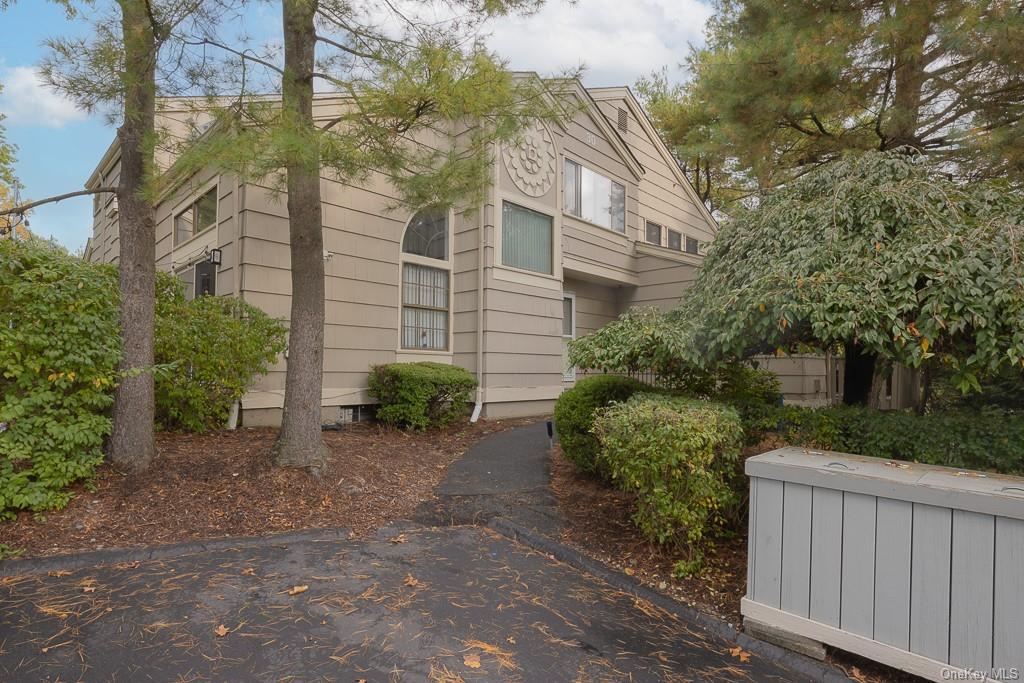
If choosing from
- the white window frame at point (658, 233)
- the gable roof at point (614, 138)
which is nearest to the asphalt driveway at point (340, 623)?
the gable roof at point (614, 138)

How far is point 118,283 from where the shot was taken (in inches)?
190

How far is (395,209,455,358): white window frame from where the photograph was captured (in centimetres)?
869

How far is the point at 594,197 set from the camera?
38.9 ft

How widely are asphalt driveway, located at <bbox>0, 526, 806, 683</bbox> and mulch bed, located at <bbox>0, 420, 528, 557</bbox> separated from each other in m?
0.33

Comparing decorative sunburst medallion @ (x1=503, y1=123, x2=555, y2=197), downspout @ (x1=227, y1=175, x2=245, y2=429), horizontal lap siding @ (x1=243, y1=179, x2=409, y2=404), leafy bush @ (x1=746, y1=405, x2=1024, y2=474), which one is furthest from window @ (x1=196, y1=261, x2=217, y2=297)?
leafy bush @ (x1=746, y1=405, x2=1024, y2=474)

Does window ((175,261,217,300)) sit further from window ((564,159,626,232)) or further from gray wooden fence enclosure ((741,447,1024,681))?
gray wooden fence enclosure ((741,447,1024,681))

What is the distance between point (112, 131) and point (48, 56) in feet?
2.25

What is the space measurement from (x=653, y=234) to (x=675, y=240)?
4.10ft

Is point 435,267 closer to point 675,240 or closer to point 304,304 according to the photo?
point 304,304

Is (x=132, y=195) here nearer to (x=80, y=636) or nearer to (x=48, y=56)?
(x=48, y=56)

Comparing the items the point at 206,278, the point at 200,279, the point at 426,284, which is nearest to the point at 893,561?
the point at 426,284

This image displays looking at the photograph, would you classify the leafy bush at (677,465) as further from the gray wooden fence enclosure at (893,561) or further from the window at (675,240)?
the window at (675,240)

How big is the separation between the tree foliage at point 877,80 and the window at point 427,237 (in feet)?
15.8

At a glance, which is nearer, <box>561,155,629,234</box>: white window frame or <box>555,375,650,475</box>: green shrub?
<box>555,375,650,475</box>: green shrub
